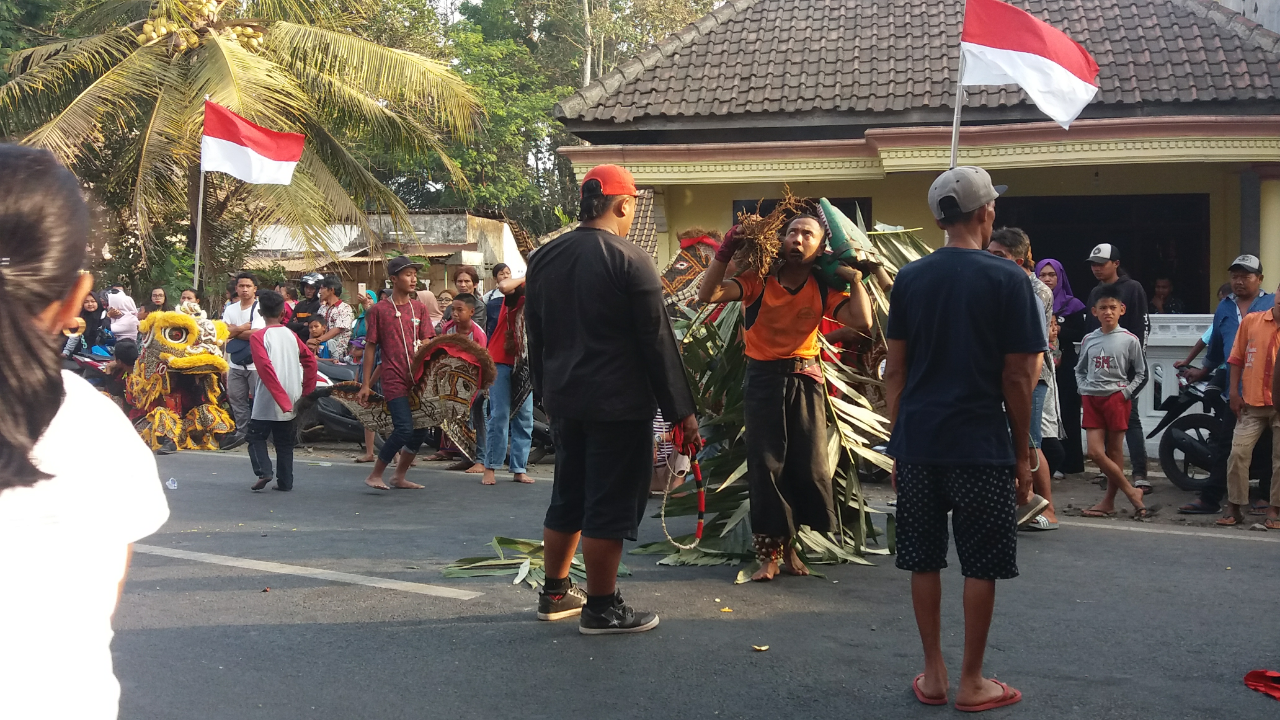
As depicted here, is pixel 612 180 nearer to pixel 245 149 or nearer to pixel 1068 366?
pixel 1068 366

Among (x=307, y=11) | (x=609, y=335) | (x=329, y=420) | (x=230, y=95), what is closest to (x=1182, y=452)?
(x=609, y=335)

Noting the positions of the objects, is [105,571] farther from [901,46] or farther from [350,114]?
[350,114]

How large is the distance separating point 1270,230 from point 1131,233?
69.6 inches

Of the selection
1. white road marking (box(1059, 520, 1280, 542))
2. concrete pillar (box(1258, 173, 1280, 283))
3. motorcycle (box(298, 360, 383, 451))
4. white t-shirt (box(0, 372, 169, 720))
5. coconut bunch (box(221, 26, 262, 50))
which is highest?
coconut bunch (box(221, 26, 262, 50))

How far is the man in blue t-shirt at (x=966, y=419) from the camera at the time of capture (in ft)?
12.7

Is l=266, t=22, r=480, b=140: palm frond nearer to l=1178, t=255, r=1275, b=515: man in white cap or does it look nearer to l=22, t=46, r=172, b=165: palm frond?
l=22, t=46, r=172, b=165: palm frond

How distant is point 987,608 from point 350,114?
1547 cm

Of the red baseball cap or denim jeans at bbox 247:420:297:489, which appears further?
denim jeans at bbox 247:420:297:489

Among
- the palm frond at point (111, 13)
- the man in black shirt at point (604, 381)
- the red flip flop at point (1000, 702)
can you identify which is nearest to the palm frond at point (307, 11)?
the palm frond at point (111, 13)

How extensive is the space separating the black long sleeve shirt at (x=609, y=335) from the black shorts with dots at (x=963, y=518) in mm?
1145

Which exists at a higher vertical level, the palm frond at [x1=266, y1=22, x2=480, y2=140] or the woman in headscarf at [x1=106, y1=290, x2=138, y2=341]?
the palm frond at [x1=266, y1=22, x2=480, y2=140]

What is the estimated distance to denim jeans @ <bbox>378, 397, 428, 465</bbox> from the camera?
8.95m

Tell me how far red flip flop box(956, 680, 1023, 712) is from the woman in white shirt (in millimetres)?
2969

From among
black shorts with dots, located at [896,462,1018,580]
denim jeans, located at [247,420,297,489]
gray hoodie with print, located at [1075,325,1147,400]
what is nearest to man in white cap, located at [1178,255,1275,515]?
gray hoodie with print, located at [1075,325,1147,400]
